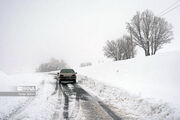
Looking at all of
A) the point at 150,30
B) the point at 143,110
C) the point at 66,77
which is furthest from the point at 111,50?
the point at 143,110

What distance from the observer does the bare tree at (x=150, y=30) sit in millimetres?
31966

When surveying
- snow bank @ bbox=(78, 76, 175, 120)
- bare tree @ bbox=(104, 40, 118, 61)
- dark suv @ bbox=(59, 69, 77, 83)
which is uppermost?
bare tree @ bbox=(104, 40, 118, 61)

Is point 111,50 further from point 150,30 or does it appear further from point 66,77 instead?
point 66,77

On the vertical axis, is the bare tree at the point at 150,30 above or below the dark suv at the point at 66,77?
above

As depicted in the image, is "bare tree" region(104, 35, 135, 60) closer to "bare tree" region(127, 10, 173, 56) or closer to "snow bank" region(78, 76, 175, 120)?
"bare tree" region(127, 10, 173, 56)

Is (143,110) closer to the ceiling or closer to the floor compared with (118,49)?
closer to the floor

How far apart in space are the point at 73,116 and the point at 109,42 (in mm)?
51702

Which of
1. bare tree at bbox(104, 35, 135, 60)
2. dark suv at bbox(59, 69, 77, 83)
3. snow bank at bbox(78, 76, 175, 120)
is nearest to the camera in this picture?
snow bank at bbox(78, 76, 175, 120)

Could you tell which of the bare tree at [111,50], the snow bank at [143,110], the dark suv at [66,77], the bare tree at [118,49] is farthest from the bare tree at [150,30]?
the snow bank at [143,110]

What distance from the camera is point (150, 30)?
32875mm

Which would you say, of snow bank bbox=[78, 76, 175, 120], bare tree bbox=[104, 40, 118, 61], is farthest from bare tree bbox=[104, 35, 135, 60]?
snow bank bbox=[78, 76, 175, 120]

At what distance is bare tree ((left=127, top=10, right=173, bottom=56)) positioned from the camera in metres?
32.0

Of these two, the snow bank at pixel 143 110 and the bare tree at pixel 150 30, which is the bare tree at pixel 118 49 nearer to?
the bare tree at pixel 150 30

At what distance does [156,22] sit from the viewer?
3203 centimetres
